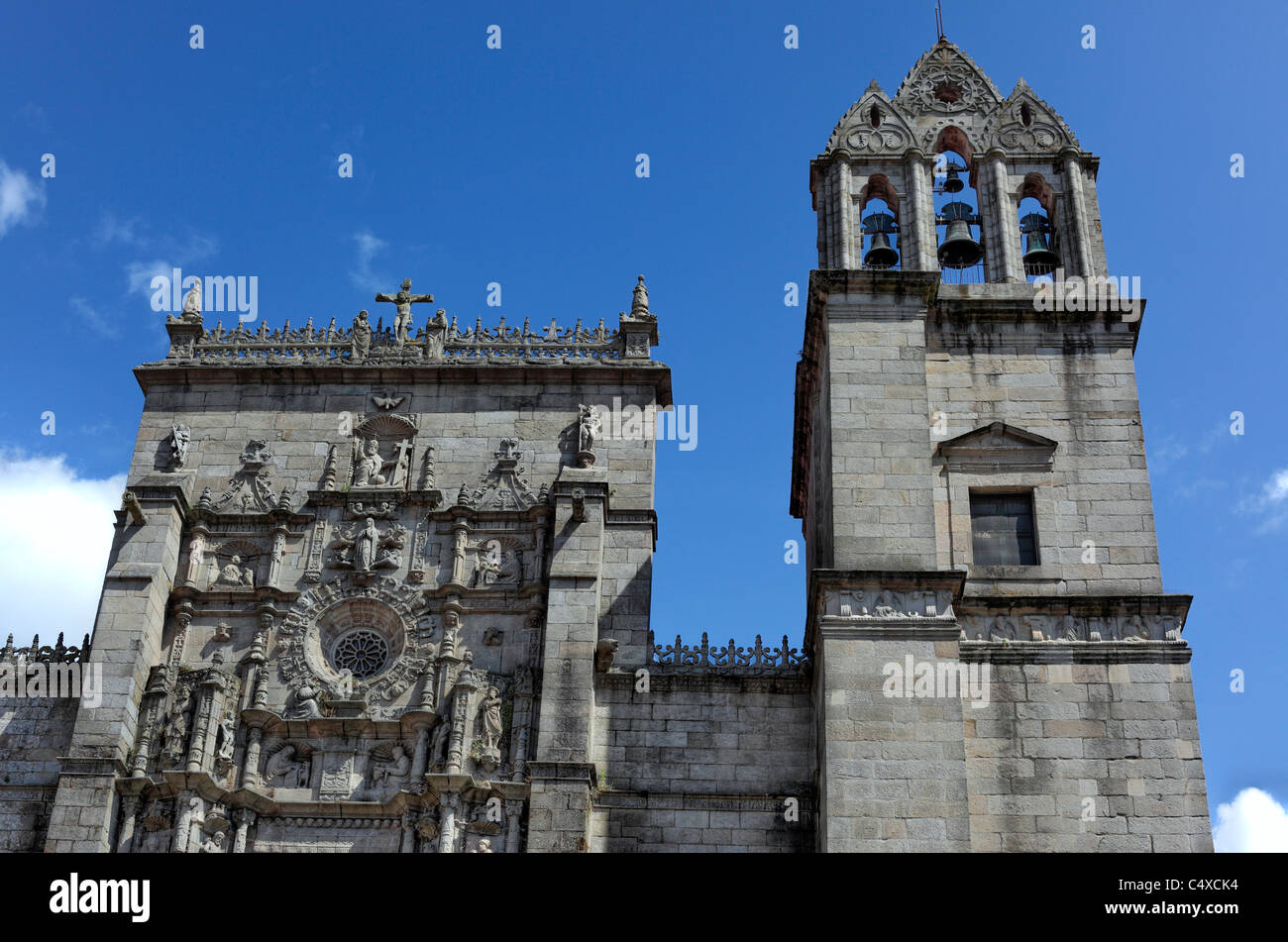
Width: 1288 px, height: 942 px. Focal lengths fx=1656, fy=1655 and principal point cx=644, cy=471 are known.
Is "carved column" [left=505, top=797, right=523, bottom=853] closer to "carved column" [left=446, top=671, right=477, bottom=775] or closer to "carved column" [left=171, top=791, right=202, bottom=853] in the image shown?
"carved column" [left=446, top=671, right=477, bottom=775]

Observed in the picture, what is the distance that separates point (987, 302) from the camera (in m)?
27.2

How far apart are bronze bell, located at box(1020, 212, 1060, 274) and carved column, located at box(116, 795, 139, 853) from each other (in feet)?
56.1

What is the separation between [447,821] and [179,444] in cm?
844

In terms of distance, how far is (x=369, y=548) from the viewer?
26734 mm

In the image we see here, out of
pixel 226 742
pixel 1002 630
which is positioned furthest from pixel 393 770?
pixel 1002 630

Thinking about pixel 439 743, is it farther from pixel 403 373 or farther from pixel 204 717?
pixel 403 373

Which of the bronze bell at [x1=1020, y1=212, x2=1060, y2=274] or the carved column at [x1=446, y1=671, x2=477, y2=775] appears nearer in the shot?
the carved column at [x1=446, y1=671, x2=477, y2=775]

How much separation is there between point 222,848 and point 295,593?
4.29 m

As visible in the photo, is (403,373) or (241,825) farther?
(403,373)

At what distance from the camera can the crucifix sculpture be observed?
29.5 m

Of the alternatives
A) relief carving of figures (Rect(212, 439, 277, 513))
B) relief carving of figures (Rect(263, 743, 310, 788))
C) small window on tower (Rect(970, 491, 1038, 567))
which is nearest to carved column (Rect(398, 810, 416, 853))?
relief carving of figures (Rect(263, 743, 310, 788))

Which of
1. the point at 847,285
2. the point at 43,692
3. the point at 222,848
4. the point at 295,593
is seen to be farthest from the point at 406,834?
the point at 847,285
